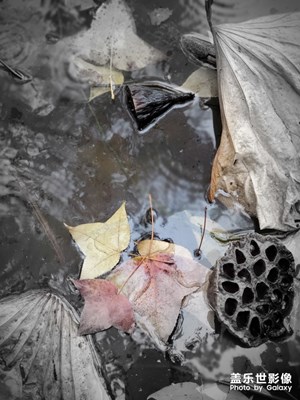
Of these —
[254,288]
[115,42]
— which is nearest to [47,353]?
[254,288]

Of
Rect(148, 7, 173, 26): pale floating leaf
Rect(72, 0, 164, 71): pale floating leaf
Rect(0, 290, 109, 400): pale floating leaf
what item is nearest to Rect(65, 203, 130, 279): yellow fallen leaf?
Rect(0, 290, 109, 400): pale floating leaf

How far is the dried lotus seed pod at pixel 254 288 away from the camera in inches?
52.7

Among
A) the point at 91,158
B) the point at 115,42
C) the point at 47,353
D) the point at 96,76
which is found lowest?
the point at 47,353

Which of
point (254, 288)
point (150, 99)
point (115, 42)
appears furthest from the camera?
point (115, 42)

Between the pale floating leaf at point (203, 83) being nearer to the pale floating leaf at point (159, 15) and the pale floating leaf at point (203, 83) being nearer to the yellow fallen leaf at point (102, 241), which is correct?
the pale floating leaf at point (159, 15)

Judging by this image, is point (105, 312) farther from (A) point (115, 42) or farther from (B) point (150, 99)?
(A) point (115, 42)

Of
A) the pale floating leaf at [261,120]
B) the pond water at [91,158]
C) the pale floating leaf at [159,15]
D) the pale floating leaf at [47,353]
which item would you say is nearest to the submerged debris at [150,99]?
the pond water at [91,158]

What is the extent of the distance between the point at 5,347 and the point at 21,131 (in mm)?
726

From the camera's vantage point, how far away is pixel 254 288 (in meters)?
1.34

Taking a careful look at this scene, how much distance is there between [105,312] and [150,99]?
728 millimetres

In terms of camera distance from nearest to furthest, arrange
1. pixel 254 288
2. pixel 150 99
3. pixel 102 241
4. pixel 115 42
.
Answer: pixel 254 288 → pixel 102 241 → pixel 150 99 → pixel 115 42

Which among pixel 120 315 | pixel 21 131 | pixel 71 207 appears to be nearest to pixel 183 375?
pixel 120 315

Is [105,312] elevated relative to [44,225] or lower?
lower

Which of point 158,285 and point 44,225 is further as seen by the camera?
point 44,225
